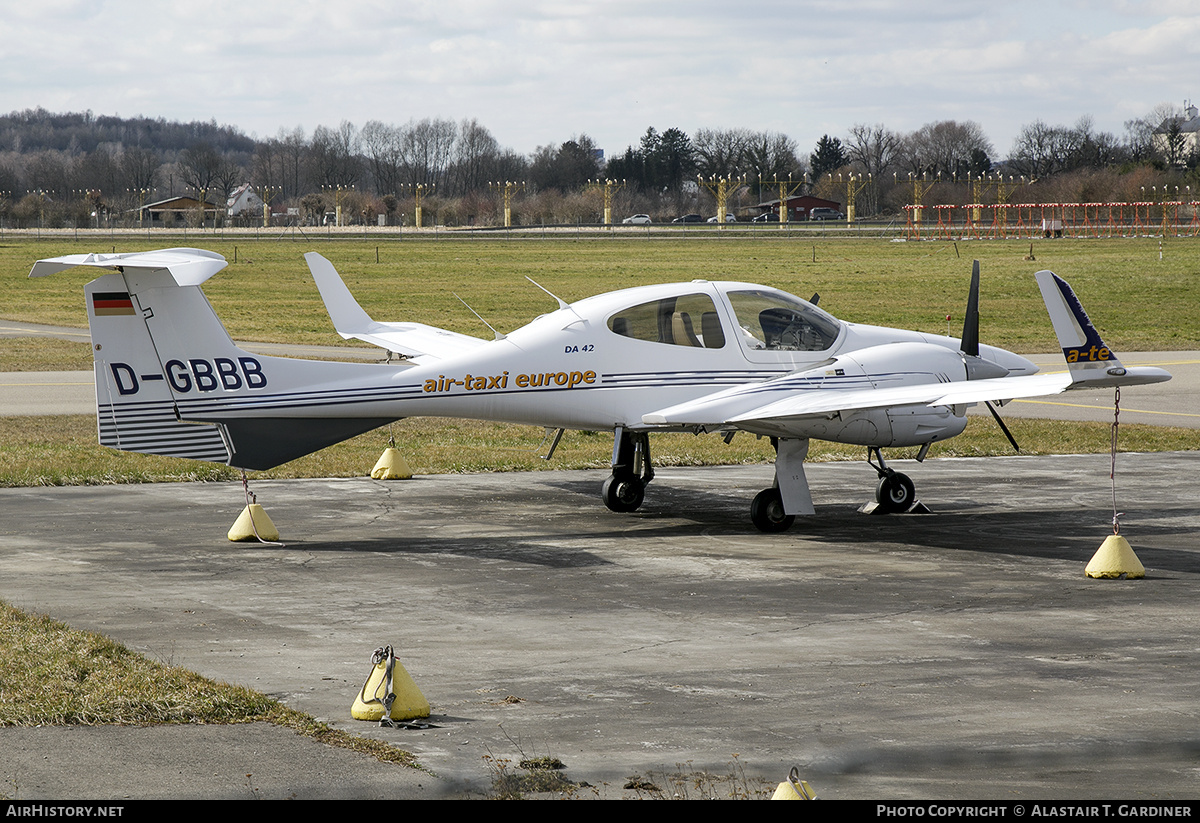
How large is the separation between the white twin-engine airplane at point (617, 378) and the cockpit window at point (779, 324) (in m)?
0.02

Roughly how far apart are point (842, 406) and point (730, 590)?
2.70m

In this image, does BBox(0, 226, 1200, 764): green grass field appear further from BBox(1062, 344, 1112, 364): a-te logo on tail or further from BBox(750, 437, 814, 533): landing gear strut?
BBox(1062, 344, 1112, 364): a-te logo on tail

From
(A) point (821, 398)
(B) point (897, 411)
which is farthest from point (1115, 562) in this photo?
(A) point (821, 398)

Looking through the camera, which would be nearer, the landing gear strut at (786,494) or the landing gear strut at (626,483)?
the landing gear strut at (786,494)

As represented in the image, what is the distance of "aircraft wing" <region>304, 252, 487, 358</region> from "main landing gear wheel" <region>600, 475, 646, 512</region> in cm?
340

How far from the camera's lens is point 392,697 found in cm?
730

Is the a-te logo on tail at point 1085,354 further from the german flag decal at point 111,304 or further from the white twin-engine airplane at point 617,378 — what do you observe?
the german flag decal at point 111,304

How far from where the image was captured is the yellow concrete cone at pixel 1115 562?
11461 mm

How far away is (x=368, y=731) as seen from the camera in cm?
721

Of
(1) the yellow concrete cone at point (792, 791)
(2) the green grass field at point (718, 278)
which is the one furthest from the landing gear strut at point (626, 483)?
(2) the green grass field at point (718, 278)

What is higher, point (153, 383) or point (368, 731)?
point (153, 383)
